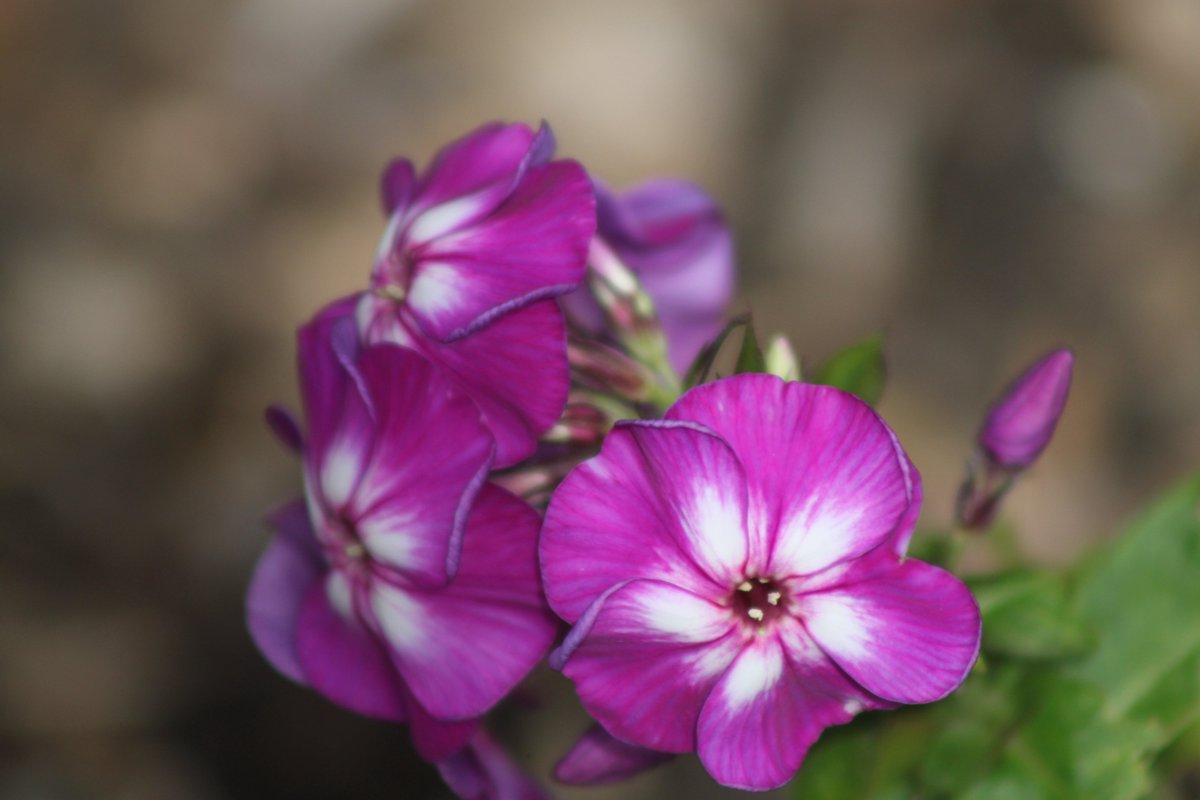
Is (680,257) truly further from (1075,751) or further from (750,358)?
(1075,751)

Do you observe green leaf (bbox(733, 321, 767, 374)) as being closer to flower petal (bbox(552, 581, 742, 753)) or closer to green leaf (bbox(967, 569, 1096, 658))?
flower petal (bbox(552, 581, 742, 753))

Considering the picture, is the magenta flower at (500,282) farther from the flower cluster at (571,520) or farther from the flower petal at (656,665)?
the flower petal at (656,665)

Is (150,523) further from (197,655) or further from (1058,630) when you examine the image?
(1058,630)

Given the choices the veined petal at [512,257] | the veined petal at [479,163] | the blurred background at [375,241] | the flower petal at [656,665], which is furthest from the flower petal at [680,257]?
the blurred background at [375,241]

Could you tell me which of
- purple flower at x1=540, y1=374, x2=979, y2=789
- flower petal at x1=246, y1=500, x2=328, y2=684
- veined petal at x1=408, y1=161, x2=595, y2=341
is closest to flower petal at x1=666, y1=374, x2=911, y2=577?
purple flower at x1=540, y1=374, x2=979, y2=789

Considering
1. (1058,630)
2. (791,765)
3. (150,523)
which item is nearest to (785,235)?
(150,523)

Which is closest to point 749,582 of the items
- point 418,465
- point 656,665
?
point 656,665
